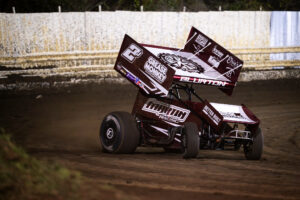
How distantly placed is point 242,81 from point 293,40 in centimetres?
347

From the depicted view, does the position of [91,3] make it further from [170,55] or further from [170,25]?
[170,55]

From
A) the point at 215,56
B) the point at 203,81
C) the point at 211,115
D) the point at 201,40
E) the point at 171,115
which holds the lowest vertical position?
the point at 171,115

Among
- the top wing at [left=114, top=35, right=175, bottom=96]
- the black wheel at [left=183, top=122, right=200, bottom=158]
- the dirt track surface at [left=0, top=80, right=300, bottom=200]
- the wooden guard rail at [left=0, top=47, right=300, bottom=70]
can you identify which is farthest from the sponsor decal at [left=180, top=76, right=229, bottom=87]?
the wooden guard rail at [left=0, top=47, right=300, bottom=70]

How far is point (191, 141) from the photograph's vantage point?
8.03m

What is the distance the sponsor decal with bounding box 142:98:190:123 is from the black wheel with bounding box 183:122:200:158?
2.28 ft

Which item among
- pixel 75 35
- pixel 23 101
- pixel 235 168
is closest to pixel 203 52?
pixel 235 168

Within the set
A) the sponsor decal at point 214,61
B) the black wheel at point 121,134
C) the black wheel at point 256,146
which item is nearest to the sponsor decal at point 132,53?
the black wheel at point 121,134

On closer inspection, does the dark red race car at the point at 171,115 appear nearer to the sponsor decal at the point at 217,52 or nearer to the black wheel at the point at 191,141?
the black wheel at the point at 191,141

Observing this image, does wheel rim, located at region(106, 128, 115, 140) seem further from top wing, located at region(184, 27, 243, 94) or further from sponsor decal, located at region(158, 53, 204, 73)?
top wing, located at region(184, 27, 243, 94)

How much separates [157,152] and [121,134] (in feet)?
4.30

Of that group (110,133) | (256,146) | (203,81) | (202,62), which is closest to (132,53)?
(203,81)

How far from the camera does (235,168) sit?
7.47m

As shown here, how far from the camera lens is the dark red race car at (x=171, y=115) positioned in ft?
27.5

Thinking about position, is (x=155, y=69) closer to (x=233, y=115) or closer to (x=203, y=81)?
(x=203, y=81)
